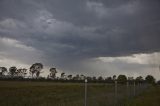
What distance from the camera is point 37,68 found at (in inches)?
7372

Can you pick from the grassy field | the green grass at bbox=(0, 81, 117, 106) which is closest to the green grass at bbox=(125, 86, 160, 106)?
the grassy field

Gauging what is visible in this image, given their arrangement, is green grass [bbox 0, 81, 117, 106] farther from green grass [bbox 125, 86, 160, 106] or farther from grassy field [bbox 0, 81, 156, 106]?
green grass [bbox 125, 86, 160, 106]

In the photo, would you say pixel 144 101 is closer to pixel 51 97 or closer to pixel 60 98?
pixel 60 98

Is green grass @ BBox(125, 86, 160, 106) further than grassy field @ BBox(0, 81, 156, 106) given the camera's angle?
Yes

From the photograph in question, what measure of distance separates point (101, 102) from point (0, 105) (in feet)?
17.6

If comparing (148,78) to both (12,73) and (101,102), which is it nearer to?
(12,73)

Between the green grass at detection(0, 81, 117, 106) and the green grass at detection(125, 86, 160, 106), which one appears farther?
the green grass at detection(125, 86, 160, 106)

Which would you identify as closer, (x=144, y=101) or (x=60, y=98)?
(x=144, y=101)

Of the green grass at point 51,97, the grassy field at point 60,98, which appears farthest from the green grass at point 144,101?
the green grass at point 51,97

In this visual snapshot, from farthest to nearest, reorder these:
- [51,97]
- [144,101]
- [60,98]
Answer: [51,97]
[60,98]
[144,101]

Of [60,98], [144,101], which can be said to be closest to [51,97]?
[60,98]

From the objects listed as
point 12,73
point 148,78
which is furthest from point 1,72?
point 148,78

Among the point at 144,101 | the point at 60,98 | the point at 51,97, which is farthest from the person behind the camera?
the point at 51,97

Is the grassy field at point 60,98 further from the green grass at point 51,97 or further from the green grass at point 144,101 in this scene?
the green grass at point 144,101
